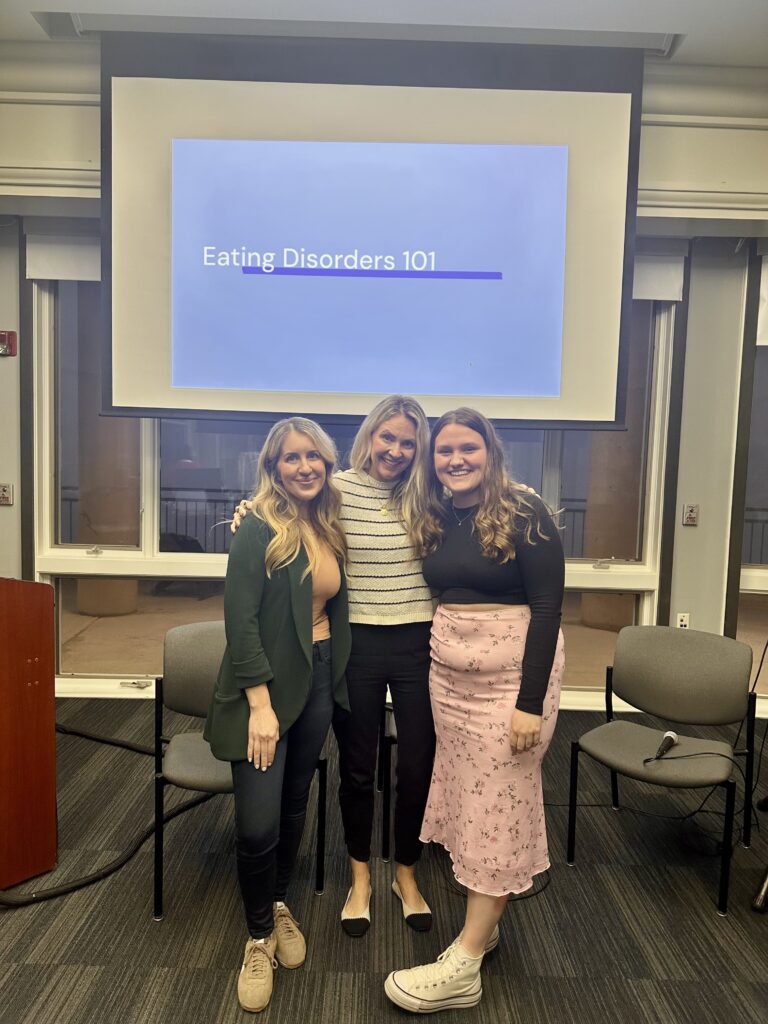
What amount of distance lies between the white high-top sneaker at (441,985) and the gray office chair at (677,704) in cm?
77

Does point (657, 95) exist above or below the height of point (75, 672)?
above

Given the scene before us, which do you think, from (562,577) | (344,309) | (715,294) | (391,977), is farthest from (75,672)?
(715,294)

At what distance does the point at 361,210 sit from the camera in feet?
9.96

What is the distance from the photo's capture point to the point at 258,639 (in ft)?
5.22

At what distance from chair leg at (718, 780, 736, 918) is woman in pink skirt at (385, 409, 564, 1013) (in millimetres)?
718

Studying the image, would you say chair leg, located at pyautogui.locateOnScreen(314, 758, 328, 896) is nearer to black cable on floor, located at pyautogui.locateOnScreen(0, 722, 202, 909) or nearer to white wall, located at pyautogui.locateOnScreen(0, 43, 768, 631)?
black cable on floor, located at pyautogui.locateOnScreen(0, 722, 202, 909)

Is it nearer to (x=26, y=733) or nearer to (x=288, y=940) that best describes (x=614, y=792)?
(x=288, y=940)

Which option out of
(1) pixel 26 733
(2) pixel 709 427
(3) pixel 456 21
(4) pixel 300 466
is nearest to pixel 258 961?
(1) pixel 26 733

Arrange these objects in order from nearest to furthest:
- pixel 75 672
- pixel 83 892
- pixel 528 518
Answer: pixel 528 518
pixel 83 892
pixel 75 672

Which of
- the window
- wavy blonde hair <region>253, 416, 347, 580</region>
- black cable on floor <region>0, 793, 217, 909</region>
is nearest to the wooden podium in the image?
black cable on floor <region>0, 793, 217, 909</region>

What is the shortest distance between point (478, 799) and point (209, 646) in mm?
1129

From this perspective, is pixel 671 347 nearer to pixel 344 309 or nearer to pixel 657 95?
pixel 657 95

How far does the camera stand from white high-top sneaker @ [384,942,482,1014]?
1.63 m

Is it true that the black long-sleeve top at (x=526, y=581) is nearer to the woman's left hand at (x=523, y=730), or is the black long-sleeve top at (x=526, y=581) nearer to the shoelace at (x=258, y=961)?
the woman's left hand at (x=523, y=730)
